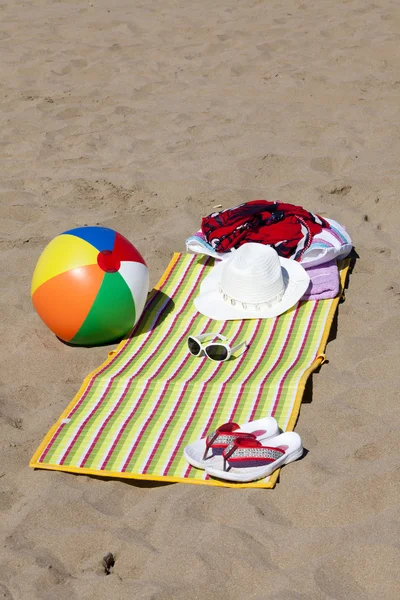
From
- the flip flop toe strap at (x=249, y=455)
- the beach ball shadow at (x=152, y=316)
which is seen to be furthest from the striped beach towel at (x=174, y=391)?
the flip flop toe strap at (x=249, y=455)

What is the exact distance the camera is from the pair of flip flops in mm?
4113

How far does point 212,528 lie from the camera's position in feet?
12.6

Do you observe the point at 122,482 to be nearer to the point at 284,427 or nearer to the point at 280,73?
the point at 284,427

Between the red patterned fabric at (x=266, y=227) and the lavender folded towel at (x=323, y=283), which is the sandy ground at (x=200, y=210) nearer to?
the lavender folded towel at (x=323, y=283)

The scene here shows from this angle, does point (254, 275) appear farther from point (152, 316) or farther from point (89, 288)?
point (89, 288)

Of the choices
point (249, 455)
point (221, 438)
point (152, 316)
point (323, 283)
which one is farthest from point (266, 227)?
point (249, 455)

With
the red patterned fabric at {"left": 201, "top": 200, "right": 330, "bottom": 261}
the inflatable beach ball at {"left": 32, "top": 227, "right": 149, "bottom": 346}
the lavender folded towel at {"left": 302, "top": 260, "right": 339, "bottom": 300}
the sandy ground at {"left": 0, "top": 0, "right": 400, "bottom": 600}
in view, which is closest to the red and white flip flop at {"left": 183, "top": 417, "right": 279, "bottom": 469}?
the sandy ground at {"left": 0, "top": 0, "right": 400, "bottom": 600}

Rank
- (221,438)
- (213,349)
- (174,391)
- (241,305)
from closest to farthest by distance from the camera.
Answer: (221,438), (174,391), (213,349), (241,305)

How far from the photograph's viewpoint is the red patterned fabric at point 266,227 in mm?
5852

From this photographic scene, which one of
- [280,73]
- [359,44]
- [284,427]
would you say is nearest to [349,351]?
[284,427]

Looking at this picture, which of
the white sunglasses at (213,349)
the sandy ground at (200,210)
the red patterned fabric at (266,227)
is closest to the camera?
the sandy ground at (200,210)

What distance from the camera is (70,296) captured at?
16.8 ft

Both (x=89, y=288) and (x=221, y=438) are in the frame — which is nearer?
(x=221, y=438)

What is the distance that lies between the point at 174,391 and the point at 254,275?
0.97m
